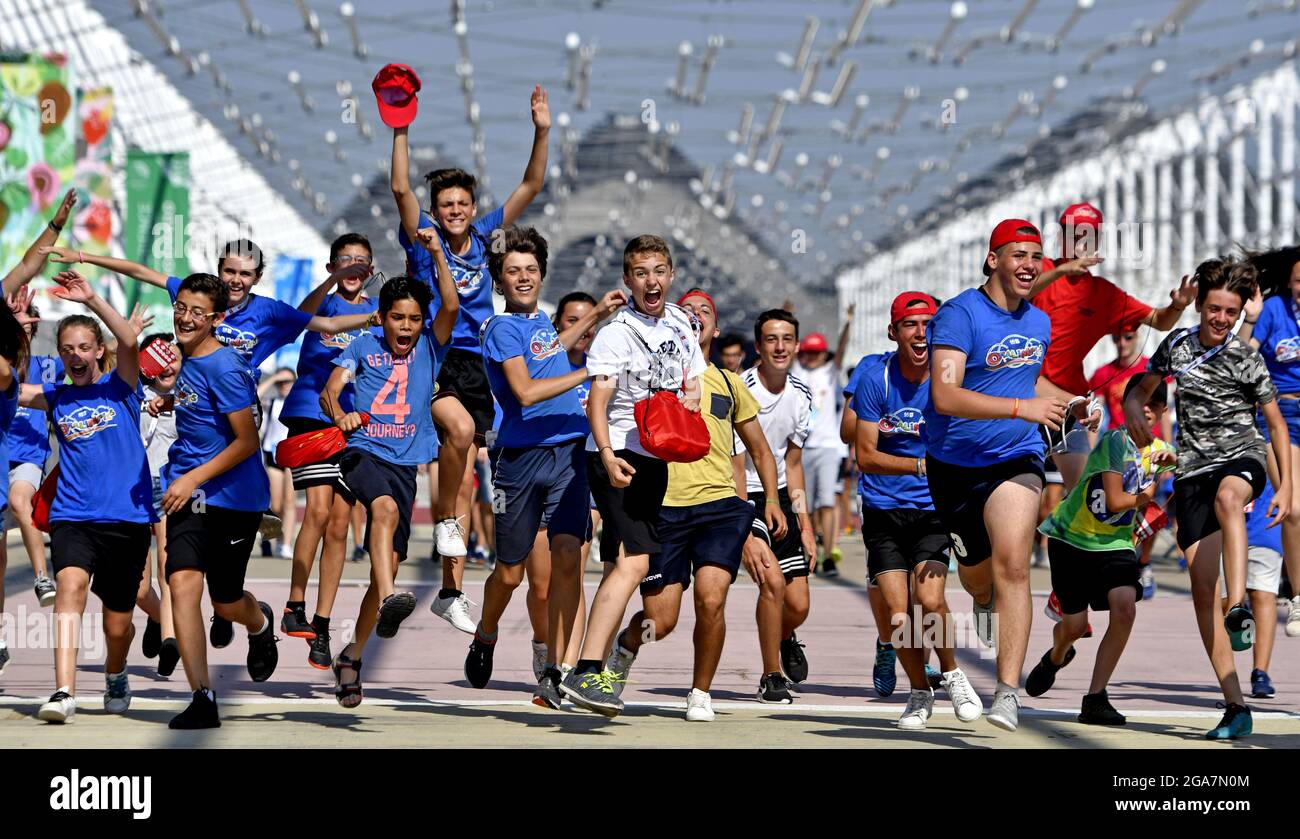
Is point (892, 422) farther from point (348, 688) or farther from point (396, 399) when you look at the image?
point (348, 688)

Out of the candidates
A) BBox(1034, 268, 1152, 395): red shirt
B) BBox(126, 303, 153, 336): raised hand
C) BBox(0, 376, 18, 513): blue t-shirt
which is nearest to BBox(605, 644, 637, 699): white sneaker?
BBox(1034, 268, 1152, 395): red shirt

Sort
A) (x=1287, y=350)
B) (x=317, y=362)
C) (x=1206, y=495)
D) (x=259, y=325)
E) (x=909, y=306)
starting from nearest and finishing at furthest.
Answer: (x=1206, y=495), (x=909, y=306), (x=259, y=325), (x=317, y=362), (x=1287, y=350)

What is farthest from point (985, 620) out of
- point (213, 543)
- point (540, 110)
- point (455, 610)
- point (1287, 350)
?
Result: point (213, 543)

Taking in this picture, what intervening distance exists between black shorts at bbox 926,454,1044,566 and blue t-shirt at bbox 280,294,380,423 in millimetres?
3230

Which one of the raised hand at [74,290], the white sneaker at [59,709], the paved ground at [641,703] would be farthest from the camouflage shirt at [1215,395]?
the white sneaker at [59,709]

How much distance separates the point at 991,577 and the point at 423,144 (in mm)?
33319

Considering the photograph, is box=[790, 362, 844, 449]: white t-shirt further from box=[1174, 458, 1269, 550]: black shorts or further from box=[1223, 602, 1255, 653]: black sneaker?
box=[1223, 602, 1255, 653]: black sneaker

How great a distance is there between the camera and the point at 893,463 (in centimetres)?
845

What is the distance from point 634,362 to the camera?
296 inches

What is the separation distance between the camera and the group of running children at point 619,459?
7.27 meters

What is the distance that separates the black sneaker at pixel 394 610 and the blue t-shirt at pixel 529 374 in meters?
0.90

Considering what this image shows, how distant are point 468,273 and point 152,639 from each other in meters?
2.68
